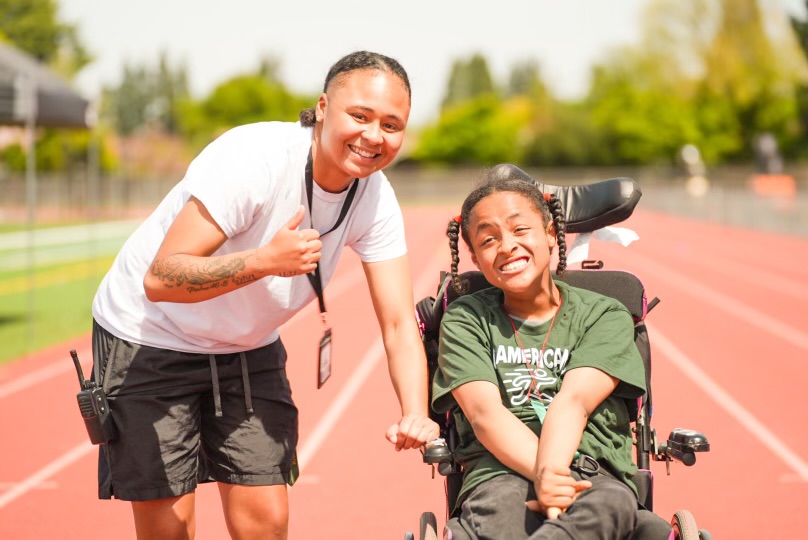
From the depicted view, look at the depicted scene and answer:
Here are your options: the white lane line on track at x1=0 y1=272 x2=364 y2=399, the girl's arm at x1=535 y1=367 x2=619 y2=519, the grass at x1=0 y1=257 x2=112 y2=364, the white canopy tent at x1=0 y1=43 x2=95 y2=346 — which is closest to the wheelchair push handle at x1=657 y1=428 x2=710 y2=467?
the girl's arm at x1=535 y1=367 x2=619 y2=519

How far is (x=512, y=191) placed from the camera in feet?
9.97

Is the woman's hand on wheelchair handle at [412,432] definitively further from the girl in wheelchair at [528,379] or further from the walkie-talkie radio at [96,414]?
the walkie-talkie radio at [96,414]

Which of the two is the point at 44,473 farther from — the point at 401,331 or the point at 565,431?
the point at 565,431

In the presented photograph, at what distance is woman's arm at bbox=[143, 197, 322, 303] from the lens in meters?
2.50

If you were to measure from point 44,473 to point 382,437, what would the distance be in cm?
194

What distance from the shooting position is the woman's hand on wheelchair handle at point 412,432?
284 centimetres

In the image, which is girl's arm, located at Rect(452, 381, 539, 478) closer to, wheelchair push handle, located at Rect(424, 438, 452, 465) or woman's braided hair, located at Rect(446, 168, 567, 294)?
wheelchair push handle, located at Rect(424, 438, 452, 465)

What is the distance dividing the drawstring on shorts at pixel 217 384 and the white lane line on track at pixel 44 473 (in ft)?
8.14

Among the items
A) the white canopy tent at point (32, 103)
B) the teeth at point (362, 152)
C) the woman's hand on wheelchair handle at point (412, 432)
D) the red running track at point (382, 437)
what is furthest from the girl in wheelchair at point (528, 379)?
the white canopy tent at point (32, 103)

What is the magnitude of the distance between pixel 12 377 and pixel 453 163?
215 feet

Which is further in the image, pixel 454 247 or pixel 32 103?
pixel 32 103

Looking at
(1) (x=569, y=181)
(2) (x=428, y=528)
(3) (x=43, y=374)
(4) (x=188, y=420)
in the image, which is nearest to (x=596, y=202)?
(2) (x=428, y=528)

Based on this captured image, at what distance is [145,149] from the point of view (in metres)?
78.4

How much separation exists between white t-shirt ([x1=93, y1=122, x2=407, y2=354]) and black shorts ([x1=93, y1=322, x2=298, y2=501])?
54 mm
